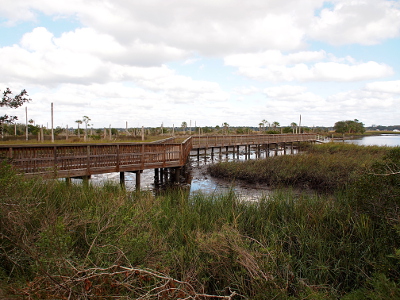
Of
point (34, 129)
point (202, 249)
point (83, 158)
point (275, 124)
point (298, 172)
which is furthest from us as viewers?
point (275, 124)

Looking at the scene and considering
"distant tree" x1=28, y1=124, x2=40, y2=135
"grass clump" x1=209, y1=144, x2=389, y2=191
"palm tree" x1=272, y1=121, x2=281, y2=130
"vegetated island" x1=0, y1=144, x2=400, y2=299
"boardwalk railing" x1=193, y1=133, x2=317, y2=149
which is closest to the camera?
"vegetated island" x1=0, y1=144, x2=400, y2=299

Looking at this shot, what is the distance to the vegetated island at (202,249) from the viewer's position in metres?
2.94

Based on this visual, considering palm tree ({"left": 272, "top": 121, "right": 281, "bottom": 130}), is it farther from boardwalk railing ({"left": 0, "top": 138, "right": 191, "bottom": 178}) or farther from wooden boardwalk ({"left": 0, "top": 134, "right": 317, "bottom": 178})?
boardwalk railing ({"left": 0, "top": 138, "right": 191, "bottom": 178})

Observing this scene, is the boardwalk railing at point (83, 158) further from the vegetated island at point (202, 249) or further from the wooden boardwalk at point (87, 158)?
the vegetated island at point (202, 249)

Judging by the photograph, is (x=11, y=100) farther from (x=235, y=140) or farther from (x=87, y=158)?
(x=235, y=140)

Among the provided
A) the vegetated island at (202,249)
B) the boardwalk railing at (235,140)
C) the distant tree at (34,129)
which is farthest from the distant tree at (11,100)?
the distant tree at (34,129)

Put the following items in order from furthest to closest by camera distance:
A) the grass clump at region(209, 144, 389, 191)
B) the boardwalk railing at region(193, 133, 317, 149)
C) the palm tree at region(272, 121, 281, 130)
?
1. the palm tree at region(272, 121, 281, 130)
2. the boardwalk railing at region(193, 133, 317, 149)
3. the grass clump at region(209, 144, 389, 191)

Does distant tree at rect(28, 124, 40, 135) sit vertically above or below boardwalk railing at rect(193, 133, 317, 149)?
above

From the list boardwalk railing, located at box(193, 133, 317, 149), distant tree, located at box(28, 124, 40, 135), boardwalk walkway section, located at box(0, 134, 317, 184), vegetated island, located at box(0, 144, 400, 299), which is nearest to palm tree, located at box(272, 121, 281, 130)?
boardwalk railing, located at box(193, 133, 317, 149)

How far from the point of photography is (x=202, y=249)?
4230mm

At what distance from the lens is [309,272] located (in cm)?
446

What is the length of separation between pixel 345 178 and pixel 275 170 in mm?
3753

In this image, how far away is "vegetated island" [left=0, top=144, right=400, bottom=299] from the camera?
2938 mm

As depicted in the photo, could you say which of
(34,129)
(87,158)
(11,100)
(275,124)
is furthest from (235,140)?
(275,124)
